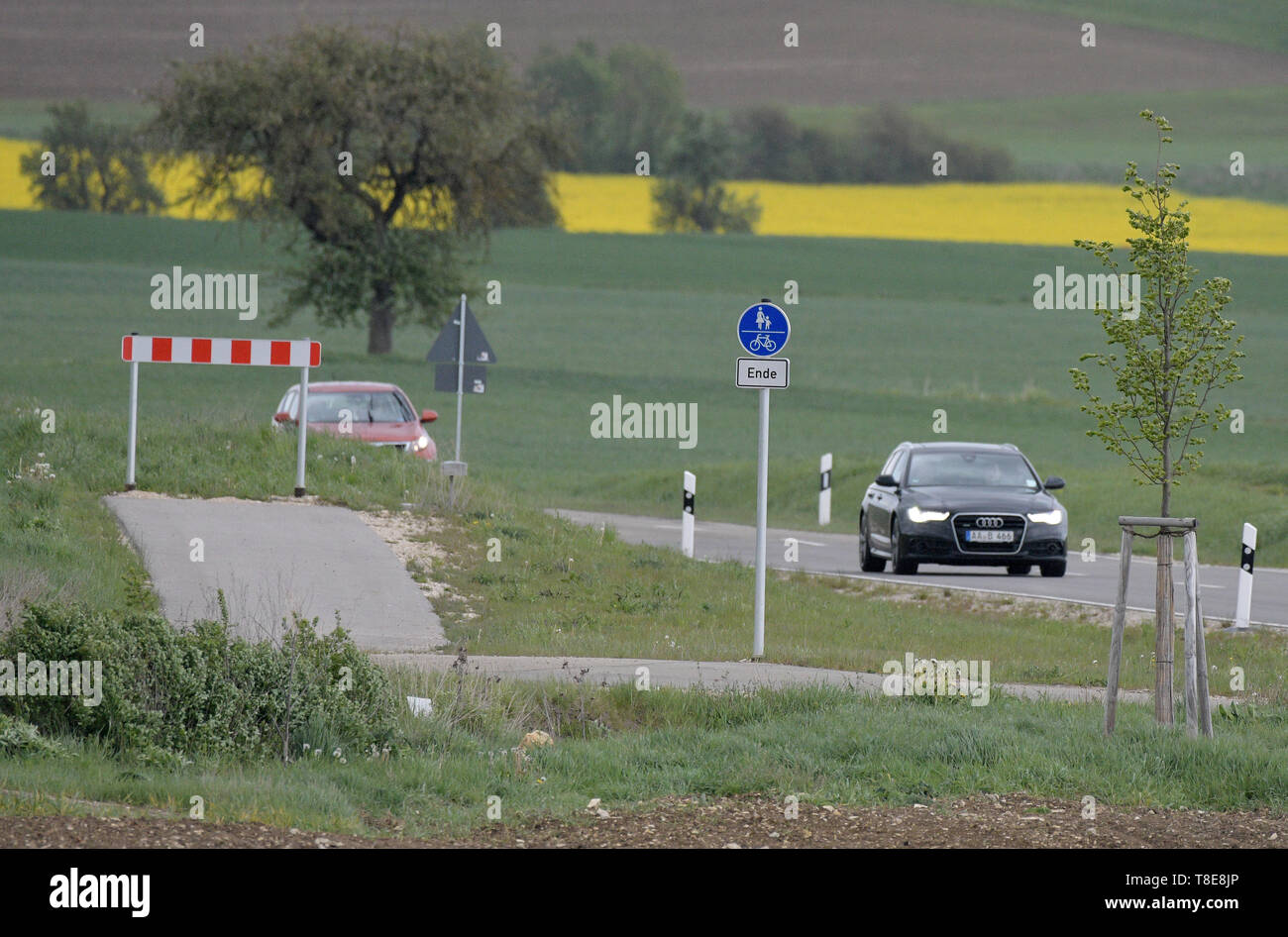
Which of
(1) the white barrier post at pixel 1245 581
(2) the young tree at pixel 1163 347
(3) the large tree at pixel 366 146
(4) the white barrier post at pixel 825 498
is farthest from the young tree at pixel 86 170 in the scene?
(2) the young tree at pixel 1163 347

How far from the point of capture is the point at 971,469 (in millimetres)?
21672

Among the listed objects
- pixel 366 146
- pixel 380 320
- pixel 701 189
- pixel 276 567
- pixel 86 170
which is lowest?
pixel 276 567

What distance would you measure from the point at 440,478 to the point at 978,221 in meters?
81.0

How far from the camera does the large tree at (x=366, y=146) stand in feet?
173

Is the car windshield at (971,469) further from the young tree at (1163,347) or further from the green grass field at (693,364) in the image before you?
the young tree at (1163,347)

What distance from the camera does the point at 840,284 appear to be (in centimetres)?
8719

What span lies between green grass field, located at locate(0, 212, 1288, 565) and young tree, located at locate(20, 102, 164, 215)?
60.2ft

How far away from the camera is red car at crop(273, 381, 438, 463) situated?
24094 millimetres

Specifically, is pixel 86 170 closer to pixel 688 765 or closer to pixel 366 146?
pixel 366 146

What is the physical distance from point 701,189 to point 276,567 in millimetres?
103099

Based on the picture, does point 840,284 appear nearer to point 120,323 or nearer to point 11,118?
point 120,323

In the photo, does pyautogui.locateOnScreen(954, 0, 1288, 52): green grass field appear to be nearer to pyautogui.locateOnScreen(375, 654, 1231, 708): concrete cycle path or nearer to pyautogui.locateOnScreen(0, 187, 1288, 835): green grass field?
pyautogui.locateOnScreen(0, 187, 1288, 835): green grass field

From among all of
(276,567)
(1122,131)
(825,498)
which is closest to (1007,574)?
(276,567)
